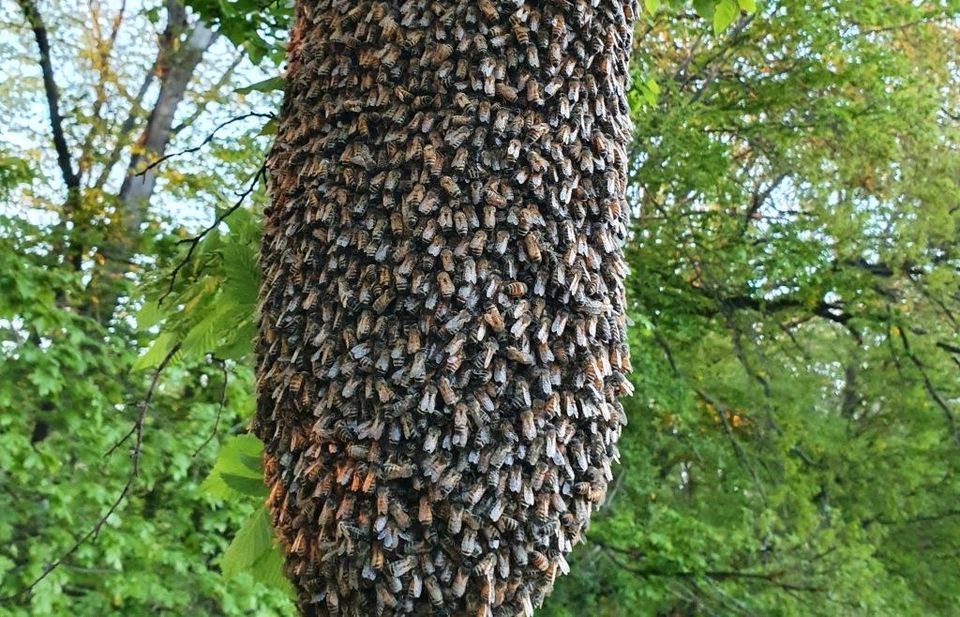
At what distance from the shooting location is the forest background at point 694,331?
19.1 feet

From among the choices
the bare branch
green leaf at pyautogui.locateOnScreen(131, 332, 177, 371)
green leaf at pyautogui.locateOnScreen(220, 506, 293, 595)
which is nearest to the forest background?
the bare branch

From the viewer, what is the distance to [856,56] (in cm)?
734

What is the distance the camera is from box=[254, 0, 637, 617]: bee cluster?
1599 millimetres

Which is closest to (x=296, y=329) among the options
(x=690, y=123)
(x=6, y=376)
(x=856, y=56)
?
(x=6, y=376)

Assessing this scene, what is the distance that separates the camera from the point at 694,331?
829cm

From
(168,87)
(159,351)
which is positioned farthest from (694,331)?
(159,351)

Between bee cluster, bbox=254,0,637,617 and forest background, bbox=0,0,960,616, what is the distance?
3507mm

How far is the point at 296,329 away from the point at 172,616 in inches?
209

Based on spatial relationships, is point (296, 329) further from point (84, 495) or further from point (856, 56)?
point (856, 56)

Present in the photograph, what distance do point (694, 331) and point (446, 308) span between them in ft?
22.7

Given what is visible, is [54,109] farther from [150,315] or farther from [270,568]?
[270,568]

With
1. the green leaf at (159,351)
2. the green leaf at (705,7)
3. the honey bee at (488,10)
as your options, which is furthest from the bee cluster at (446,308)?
the green leaf at (705,7)

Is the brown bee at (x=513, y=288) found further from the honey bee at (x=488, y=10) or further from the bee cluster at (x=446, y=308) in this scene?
the honey bee at (x=488, y=10)

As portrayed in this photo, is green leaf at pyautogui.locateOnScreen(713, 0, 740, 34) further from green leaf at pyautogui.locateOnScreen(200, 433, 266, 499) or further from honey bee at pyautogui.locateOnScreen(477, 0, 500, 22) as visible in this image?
green leaf at pyautogui.locateOnScreen(200, 433, 266, 499)
